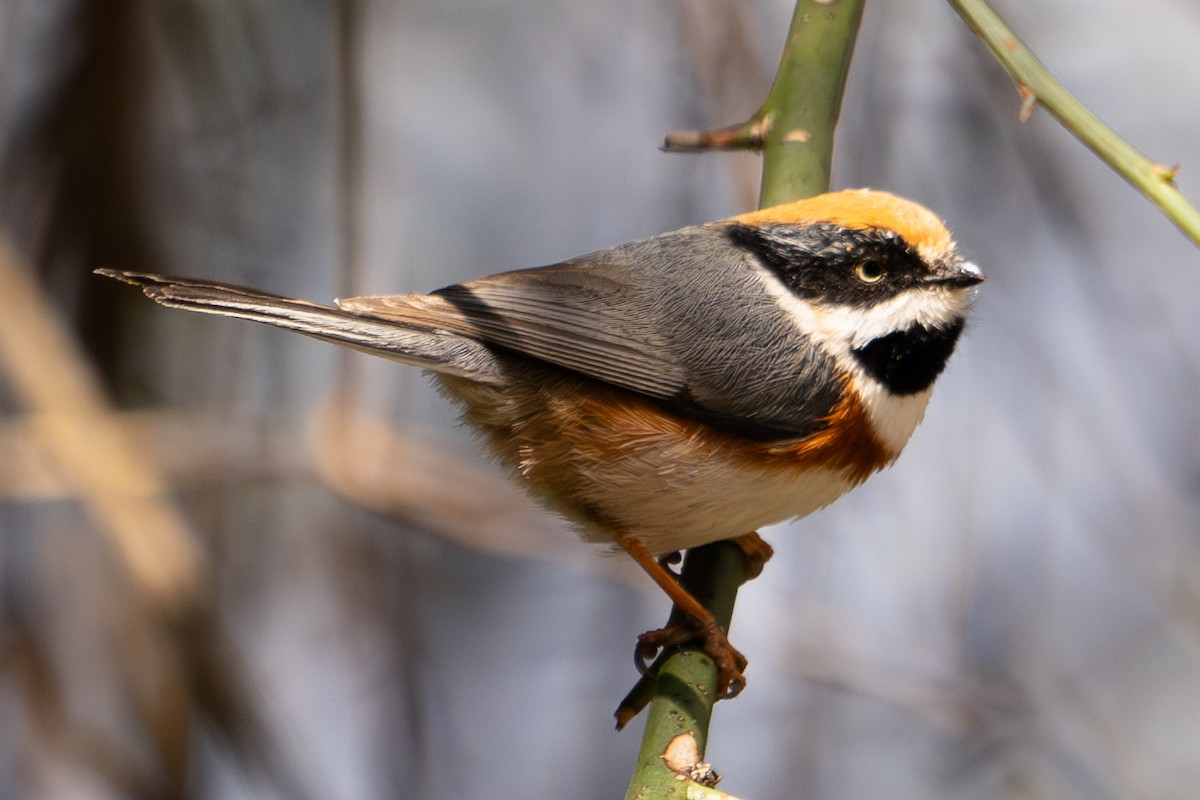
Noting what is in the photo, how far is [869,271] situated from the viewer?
3488 millimetres

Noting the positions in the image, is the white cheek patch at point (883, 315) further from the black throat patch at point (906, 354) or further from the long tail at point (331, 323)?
the long tail at point (331, 323)

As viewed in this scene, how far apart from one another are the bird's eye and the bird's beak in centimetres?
14

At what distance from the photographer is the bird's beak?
3414mm

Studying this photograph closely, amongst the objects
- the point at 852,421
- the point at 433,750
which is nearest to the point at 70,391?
the point at 433,750

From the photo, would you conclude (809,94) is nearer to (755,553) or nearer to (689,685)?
(755,553)

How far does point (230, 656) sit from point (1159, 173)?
12.6ft

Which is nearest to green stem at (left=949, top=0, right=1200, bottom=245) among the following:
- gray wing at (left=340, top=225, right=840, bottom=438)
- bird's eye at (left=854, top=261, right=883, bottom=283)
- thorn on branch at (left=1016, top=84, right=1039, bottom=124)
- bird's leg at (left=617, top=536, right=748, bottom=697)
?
thorn on branch at (left=1016, top=84, right=1039, bottom=124)

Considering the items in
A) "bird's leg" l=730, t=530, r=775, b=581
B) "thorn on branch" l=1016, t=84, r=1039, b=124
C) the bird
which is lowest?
"bird's leg" l=730, t=530, r=775, b=581

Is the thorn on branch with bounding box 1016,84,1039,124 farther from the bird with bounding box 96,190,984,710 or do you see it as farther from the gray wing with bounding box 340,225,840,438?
the gray wing with bounding box 340,225,840,438

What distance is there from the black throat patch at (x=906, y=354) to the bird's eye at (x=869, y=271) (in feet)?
0.56

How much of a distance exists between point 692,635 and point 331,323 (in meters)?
1.30

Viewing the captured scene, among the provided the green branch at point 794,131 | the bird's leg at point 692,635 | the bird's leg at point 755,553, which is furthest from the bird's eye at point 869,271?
the bird's leg at point 692,635

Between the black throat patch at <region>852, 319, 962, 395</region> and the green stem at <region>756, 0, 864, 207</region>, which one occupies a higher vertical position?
the green stem at <region>756, 0, 864, 207</region>

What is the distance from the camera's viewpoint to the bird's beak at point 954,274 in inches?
134
